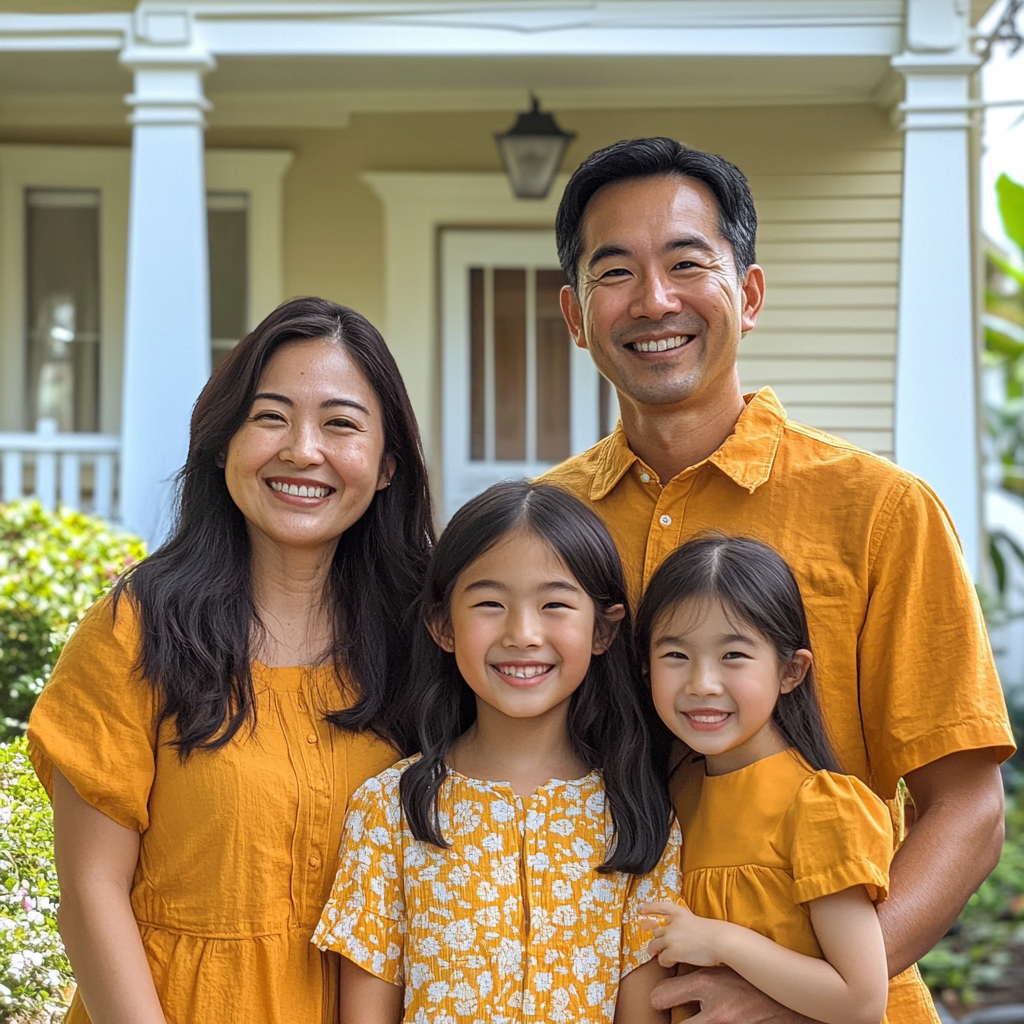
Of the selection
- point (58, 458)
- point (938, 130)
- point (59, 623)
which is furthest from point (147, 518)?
point (938, 130)

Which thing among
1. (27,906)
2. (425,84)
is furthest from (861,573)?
(425,84)

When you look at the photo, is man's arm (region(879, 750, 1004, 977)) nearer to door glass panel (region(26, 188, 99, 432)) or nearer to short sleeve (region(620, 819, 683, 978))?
short sleeve (region(620, 819, 683, 978))

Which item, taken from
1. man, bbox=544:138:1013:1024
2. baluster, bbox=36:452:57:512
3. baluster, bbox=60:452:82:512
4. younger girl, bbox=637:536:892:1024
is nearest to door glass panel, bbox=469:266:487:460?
baluster, bbox=60:452:82:512

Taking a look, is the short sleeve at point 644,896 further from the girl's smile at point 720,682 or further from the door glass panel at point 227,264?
the door glass panel at point 227,264

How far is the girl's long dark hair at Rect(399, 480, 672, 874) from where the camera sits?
7.30 ft

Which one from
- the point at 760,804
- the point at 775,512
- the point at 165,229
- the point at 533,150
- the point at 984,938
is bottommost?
the point at 984,938

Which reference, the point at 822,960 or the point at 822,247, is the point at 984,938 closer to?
the point at 822,247

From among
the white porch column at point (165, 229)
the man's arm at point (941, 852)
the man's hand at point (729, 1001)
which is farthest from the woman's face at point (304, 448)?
the white porch column at point (165, 229)

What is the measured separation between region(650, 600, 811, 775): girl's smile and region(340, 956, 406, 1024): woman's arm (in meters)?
0.64

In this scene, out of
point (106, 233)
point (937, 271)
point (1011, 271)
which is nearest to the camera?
point (937, 271)

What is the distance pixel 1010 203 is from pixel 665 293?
22.3 ft

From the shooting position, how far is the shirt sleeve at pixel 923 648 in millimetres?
2176

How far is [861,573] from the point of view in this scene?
2275 mm

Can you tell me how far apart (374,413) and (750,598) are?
2.54 ft
